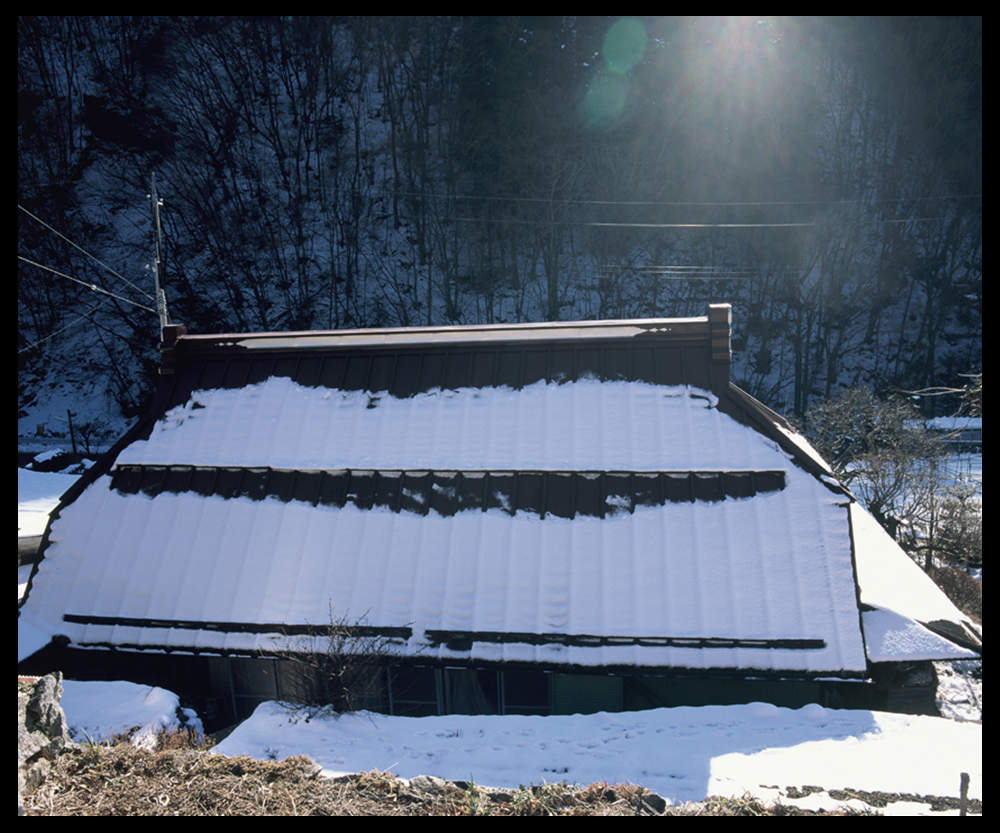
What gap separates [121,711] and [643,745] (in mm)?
6945

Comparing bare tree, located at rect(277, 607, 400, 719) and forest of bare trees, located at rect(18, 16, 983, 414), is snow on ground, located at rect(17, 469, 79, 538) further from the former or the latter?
bare tree, located at rect(277, 607, 400, 719)

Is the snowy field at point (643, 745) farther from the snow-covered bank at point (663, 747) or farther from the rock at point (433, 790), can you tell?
the rock at point (433, 790)

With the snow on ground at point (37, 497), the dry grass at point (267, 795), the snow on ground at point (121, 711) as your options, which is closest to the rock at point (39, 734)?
the dry grass at point (267, 795)

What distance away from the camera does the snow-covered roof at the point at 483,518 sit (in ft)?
24.4

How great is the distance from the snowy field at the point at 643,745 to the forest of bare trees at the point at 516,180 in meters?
26.3

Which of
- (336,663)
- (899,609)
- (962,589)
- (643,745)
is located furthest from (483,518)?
(962,589)

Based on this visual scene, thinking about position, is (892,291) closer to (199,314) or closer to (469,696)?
(469,696)

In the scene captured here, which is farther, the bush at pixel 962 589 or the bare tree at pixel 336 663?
the bush at pixel 962 589

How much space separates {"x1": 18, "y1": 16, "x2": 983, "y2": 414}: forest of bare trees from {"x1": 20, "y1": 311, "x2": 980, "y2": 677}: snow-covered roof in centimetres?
2268

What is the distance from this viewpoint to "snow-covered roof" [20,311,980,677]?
7434 mm

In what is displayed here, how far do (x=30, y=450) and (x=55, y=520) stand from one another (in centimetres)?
2422

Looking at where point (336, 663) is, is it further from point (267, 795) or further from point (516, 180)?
point (516, 180)

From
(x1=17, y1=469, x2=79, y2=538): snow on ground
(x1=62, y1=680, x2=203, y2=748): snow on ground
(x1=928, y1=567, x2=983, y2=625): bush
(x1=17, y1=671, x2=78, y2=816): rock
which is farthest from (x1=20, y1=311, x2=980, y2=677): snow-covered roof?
(x1=17, y1=469, x2=79, y2=538): snow on ground

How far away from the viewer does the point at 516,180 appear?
109 ft
